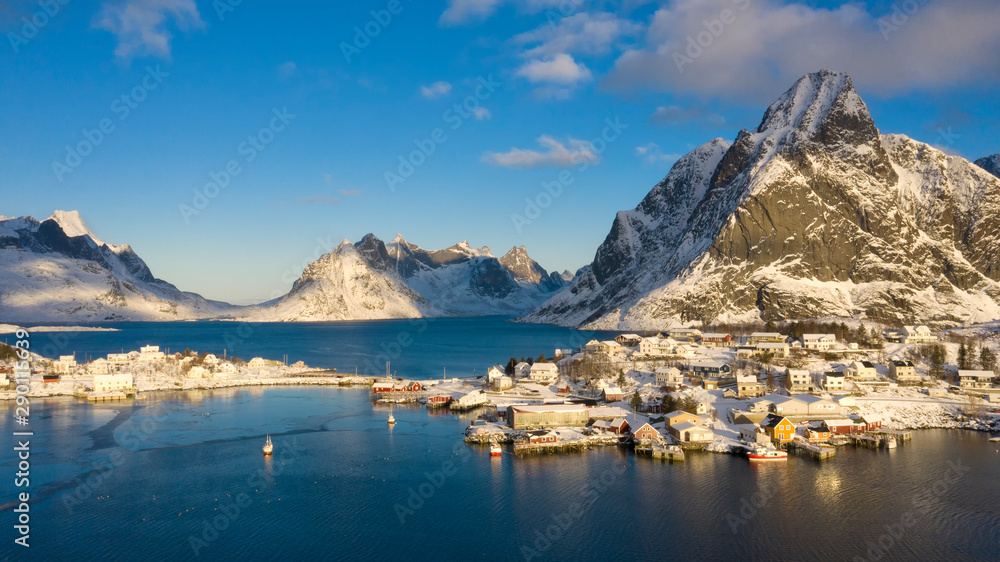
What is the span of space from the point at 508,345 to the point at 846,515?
95740 mm

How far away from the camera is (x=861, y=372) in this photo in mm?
61500

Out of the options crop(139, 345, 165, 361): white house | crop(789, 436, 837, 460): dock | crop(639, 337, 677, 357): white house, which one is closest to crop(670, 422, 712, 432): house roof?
crop(789, 436, 837, 460): dock

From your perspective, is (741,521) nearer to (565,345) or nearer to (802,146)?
(565,345)

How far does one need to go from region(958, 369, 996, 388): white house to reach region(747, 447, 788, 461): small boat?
28703mm

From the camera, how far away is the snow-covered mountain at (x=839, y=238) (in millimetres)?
130125

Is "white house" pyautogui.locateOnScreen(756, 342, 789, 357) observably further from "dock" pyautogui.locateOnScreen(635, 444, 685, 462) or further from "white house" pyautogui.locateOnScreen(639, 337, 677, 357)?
"dock" pyautogui.locateOnScreen(635, 444, 685, 462)

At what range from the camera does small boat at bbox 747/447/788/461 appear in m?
40.6

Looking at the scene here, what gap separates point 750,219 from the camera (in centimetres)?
14412

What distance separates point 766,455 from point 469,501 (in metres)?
18.9

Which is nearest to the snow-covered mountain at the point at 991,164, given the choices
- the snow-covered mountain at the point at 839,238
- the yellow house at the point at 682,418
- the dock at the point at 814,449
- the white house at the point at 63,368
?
the snow-covered mountain at the point at 839,238

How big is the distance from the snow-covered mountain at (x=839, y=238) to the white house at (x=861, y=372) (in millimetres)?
66127

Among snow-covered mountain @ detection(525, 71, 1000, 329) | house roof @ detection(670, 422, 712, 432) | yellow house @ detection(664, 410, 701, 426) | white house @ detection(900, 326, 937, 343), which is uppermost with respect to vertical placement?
snow-covered mountain @ detection(525, 71, 1000, 329)

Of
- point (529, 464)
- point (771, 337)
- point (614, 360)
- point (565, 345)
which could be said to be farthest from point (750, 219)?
point (529, 464)

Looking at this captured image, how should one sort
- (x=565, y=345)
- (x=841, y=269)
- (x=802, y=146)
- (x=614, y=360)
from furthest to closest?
(x=802, y=146)
(x=841, y=269)
(x=565, y=345)
(x=614, y=360)
